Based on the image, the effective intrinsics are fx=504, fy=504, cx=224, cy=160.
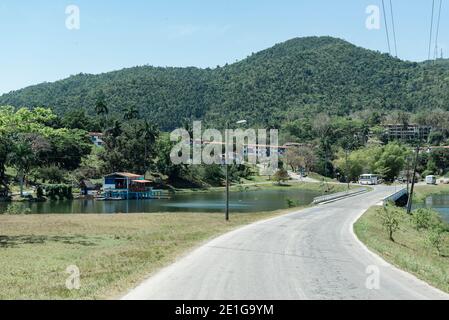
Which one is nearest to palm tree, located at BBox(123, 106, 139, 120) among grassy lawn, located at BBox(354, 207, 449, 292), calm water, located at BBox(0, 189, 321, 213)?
calm water, located at BBox(0, 189, 321, 213)

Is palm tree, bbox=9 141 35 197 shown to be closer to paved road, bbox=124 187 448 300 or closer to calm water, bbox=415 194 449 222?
calm water, bbox=415 194 449 222

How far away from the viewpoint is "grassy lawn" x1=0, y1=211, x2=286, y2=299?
1524 cm

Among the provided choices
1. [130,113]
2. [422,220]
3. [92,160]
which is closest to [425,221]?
[422,220]

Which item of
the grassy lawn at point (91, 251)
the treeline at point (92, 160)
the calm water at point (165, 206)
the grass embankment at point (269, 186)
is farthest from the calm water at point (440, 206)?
the treeline at point (92, 160)

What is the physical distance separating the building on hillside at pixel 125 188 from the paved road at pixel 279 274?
307 feet

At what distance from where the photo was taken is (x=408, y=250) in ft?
104

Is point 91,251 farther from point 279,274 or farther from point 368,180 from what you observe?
point 368,180

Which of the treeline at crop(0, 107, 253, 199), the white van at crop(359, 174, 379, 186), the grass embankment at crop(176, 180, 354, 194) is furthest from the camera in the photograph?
the grass embankment at crop(176, 180, 354, 194)

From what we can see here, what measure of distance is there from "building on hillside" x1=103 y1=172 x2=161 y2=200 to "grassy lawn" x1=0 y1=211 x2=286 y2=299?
77.1 metres
